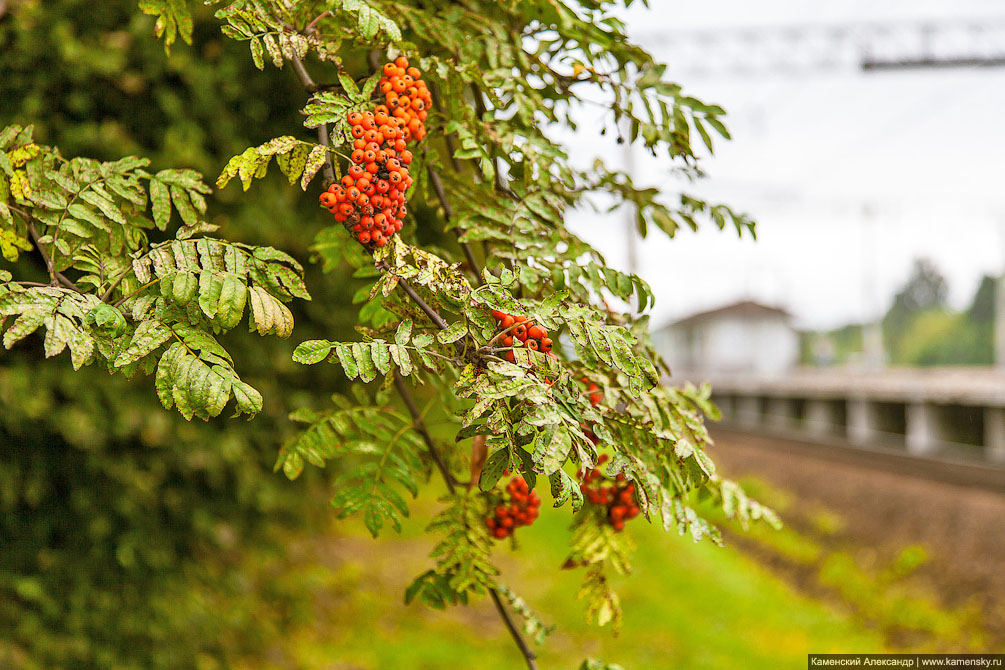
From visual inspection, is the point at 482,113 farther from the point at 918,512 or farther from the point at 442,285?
the point at 918,512

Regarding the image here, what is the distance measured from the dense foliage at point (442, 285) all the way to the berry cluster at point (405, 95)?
0.02 metres

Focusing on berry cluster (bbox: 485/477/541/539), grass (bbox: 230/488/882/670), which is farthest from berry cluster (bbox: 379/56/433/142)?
grass (bbox: 230/488/882/670)

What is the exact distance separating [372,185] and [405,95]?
18 centimetres

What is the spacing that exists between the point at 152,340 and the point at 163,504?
307 centimetres

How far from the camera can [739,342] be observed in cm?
3167

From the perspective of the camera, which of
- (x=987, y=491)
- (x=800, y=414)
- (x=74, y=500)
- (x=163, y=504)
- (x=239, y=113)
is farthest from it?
(x=800, y=414)

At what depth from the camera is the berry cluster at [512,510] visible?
133cm

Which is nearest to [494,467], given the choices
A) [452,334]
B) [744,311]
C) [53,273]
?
[452,334]

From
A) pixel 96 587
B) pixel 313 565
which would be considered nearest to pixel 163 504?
pixel 96 587

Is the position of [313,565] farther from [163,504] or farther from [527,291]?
[527,291]

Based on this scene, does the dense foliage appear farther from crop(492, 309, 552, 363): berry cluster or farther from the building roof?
the building roof

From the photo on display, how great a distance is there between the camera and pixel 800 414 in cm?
1720

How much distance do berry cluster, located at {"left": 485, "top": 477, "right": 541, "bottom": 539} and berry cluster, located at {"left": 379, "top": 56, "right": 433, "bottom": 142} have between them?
63 cm

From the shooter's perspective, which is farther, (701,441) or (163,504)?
(163,504)
